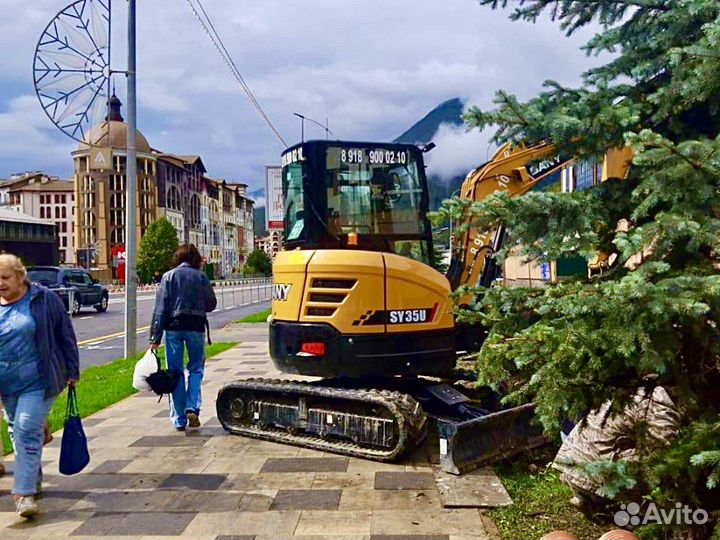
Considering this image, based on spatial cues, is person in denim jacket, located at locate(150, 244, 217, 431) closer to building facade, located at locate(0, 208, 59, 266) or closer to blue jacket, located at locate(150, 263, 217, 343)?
blue jacket, located at locate(150, 263, 217, 343)

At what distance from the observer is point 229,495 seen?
17.9 ft

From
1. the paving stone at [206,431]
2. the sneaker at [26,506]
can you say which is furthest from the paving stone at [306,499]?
the paving stone at [206,431]

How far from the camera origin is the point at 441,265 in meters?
7.71

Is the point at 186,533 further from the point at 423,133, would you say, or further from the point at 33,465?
the point at 423,133

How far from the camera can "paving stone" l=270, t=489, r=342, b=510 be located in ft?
16.9

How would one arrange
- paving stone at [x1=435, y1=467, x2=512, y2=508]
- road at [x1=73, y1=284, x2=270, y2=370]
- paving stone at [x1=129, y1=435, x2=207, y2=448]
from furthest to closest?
road at [x1=73, y1=284, x2=270, y2=370]
paving stone at [x1=129, y1=435, x2=207, y2=448]
paving stone at [x1=435, y1=467, x2=512, y2=508]

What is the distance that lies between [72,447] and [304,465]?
1884mm

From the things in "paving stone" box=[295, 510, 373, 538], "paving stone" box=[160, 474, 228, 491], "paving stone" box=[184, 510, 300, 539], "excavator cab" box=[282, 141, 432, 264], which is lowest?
"paving stone" box=[160, 474, 228, 491]

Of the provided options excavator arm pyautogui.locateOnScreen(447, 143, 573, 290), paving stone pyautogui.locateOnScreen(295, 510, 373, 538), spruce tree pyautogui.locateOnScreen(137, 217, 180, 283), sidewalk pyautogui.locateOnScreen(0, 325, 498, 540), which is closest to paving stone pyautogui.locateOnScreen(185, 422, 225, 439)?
sidewalk pyautogui.locateOnScreen(0, 325, 498, 540)

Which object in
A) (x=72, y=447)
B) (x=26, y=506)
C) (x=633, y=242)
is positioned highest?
(x=633, y=242)

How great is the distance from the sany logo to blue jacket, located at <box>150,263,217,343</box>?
0.85 m

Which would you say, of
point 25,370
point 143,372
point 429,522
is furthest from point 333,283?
point 25,370

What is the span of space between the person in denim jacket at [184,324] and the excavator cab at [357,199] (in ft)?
3.79

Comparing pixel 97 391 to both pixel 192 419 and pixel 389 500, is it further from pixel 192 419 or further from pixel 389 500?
pixel 389 500
